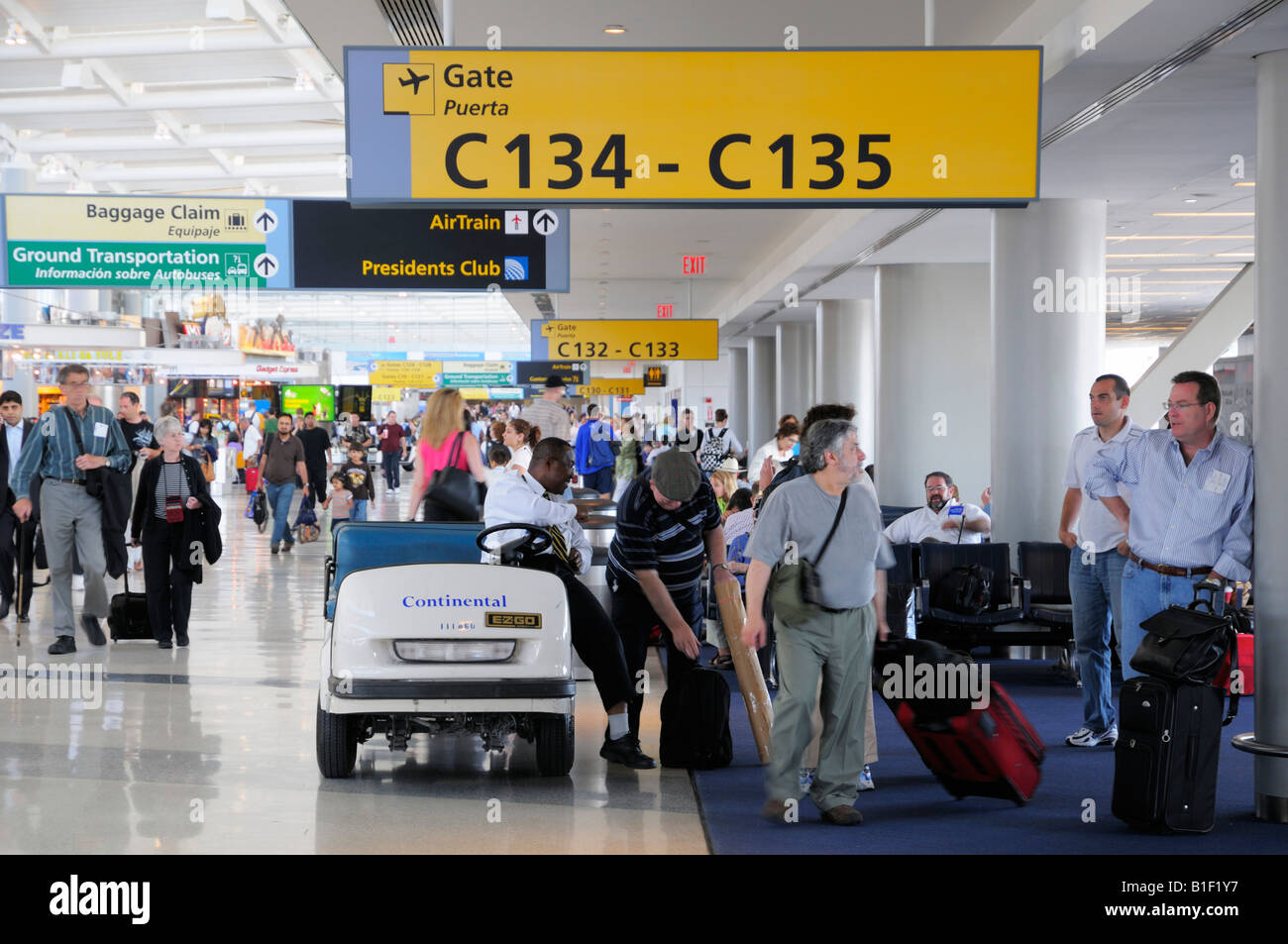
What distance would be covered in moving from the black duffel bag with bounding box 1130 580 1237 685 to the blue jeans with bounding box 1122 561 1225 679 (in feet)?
0.81

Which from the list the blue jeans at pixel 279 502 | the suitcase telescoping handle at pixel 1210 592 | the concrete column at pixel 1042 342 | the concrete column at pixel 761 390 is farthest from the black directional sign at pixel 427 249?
the concrete column at pixel 761 390

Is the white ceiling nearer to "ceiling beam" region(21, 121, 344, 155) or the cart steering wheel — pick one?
"ceiling beam" region(21, 121, 344, 155)

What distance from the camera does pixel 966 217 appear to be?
1266 cm

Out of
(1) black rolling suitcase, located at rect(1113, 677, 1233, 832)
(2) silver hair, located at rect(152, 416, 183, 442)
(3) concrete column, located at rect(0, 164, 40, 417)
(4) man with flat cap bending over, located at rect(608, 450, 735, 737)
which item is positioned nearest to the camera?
(1) black rolling suitcase, located at rect(1113, 677, 1233, 832)


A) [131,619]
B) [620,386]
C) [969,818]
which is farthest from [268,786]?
[620,386]

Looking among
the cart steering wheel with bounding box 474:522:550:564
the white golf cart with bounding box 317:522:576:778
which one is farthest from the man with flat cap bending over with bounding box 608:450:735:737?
the white golf cart with bounding box 317:522:576:778

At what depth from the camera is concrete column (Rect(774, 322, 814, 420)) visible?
87.4ft

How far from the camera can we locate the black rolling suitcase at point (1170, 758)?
17.6 feet

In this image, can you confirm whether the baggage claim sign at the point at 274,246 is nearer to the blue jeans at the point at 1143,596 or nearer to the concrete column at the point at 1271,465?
the blue jeans at the point at 1143,596

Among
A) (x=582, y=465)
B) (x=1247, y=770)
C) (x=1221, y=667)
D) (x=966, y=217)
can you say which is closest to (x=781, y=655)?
(x=1221, y=667)

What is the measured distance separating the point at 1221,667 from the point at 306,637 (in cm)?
703

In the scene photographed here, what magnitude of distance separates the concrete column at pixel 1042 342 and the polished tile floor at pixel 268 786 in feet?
11.3
